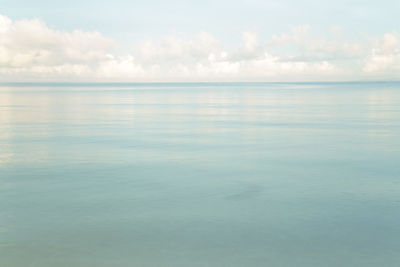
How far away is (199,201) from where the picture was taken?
17.1 meters

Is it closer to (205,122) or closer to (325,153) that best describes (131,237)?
(325,153)

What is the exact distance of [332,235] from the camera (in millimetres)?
13578

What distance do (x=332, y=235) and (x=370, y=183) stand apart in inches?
277

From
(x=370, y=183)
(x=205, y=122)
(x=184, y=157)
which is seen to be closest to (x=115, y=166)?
(x=184, y=157)

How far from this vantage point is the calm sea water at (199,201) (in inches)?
487

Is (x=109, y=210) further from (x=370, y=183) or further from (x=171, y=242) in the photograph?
(x=370, y=183)

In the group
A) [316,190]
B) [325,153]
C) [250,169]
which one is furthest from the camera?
[325,153]

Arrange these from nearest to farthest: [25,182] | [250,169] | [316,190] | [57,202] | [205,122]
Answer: [57,202] → [316,190] → [25,182] → [250,169] → [205,122]

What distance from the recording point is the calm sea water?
40.6 ft

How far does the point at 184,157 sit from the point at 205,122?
1851 centimetres

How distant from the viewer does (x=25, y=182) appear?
1980 cm

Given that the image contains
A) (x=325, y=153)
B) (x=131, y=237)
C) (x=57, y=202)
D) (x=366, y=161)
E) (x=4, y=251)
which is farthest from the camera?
(x=325, y=153)

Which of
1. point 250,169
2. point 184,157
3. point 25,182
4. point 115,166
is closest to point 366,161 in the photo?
point 250,169

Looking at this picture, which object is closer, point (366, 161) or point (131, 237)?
point (131, 237)
